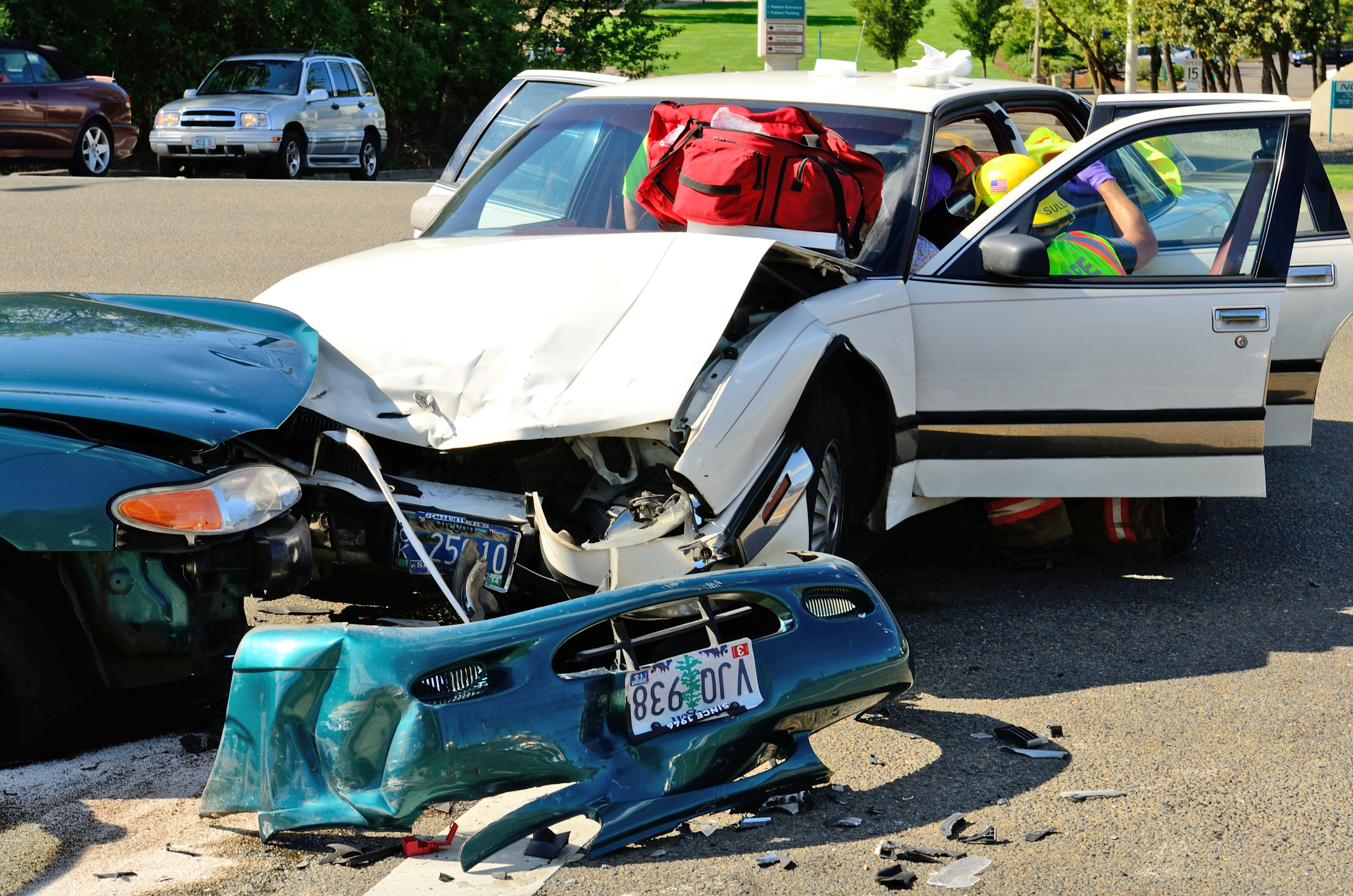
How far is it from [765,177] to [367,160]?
1846cm

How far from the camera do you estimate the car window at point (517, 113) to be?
7.15 metres

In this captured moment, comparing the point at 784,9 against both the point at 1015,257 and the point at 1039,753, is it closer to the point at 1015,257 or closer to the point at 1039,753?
the point at 1015,257

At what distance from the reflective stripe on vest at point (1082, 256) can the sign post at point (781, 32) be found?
16.0m

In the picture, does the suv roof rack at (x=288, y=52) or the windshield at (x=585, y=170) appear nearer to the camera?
the windshield at (x=585, y=170)

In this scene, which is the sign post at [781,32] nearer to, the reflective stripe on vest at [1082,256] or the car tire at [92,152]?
the car tire at [92,152]

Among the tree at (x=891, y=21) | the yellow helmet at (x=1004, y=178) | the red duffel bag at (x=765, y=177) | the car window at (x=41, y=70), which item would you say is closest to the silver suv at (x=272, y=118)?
the car window at (x=41, y=70)

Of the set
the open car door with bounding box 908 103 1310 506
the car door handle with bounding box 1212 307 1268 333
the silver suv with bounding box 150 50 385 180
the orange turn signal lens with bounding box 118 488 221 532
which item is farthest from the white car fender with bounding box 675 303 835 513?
the silver suv with bounding box 150 50 385 180

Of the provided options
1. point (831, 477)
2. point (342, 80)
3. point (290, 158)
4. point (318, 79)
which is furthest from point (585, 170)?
point (342, 80)

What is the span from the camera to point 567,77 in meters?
7.05

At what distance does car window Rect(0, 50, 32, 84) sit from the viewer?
18.0 m

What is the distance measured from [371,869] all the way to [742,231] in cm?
249

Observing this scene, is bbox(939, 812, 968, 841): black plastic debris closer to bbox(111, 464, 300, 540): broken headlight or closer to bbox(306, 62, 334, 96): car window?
bbox(111, 464, 300, 540): broken headlight

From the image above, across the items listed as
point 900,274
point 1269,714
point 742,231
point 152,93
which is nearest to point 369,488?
point 742,231

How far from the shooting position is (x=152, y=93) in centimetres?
2309
